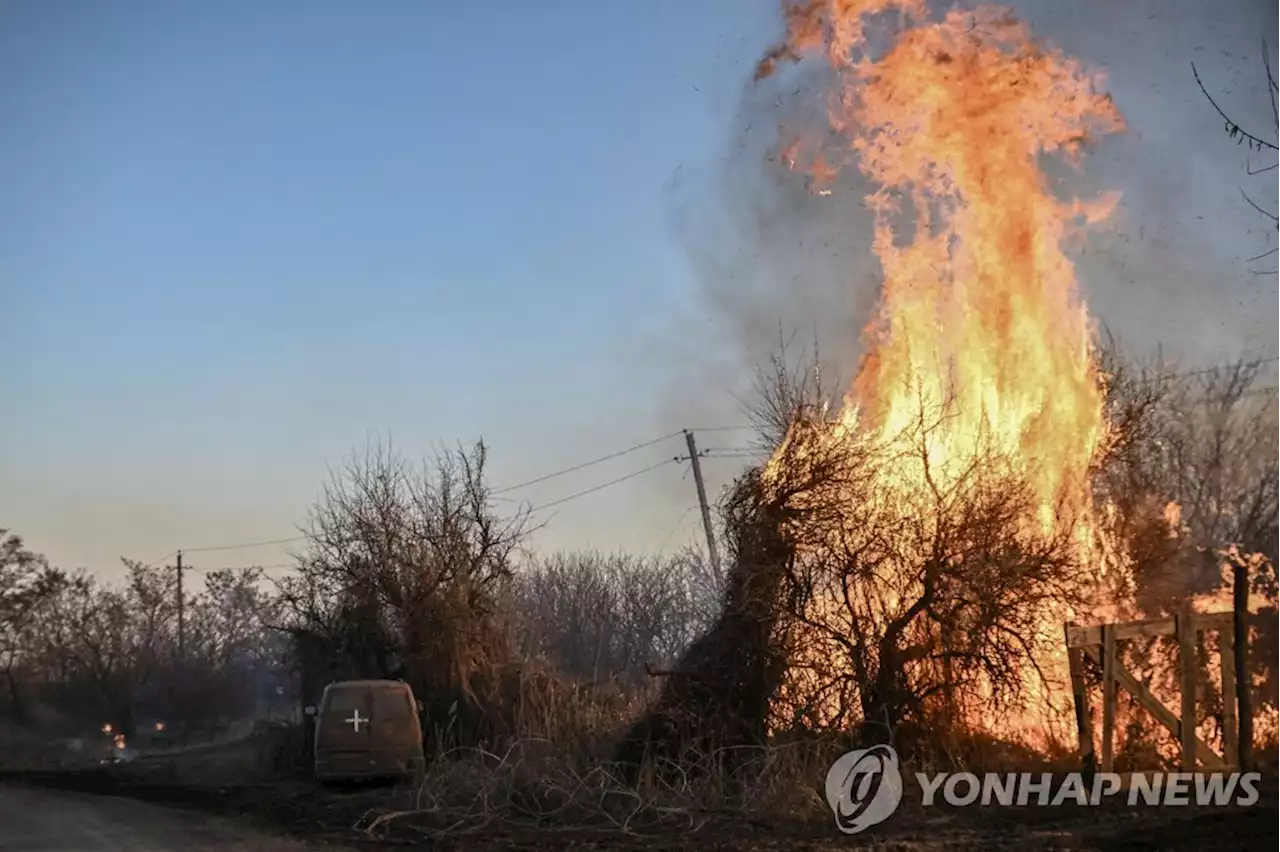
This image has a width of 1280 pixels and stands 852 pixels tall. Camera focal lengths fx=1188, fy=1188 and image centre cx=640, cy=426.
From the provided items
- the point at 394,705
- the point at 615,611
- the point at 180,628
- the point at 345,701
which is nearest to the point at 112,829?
the point at 345,701

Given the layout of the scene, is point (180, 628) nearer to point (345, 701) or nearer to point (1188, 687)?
point (345, 701)

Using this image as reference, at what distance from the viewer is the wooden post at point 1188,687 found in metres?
13.8

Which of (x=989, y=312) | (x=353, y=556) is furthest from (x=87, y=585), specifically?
(x=989, y=312)

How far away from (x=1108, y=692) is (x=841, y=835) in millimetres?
3774

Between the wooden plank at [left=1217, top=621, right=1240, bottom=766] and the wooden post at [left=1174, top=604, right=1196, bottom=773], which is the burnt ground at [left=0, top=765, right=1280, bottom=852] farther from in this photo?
the wooden post at [left=1174, top=604, right=1196, bottom=773]

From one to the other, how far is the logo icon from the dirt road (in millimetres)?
6336

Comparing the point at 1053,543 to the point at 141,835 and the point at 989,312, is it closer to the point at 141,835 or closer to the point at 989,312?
the point at 989,312

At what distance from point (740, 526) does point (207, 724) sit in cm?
4577

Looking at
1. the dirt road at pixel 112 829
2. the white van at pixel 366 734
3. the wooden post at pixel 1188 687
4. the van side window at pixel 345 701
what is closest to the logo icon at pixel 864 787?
the wooden post at pixel 1188 687

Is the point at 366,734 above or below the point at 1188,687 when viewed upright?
A: below

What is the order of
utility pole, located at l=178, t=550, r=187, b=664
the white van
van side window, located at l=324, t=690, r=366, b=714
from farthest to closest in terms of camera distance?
utility pole, located at l=178, t=550, r=187, b=664
van side window, located at l=324, t=690, r=366, b=714
the white van

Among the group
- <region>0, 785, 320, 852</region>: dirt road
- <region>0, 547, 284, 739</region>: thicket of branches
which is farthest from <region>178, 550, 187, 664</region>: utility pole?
<region>0, 785, 320, 852</region>: dirt road

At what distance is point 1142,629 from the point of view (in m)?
14.2

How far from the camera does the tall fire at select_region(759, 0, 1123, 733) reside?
17.1m
